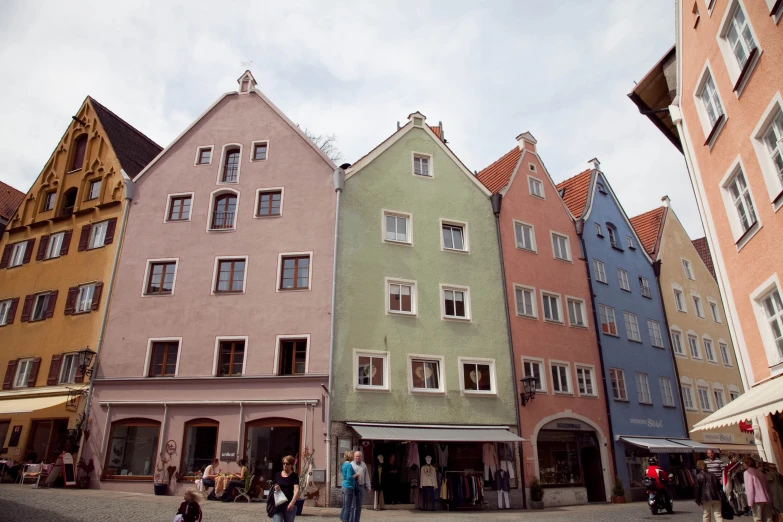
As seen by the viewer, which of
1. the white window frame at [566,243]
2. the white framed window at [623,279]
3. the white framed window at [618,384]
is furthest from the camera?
the white framed window at [623,279]

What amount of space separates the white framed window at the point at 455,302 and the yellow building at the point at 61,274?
46.1ft

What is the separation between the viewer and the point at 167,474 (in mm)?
20297

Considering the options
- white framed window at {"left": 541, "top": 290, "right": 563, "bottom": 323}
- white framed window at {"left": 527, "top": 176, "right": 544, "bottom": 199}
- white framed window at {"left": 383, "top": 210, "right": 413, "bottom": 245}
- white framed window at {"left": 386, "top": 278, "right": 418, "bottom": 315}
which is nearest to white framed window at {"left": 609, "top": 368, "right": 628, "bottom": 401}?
white framed window at {"left": 541, "top": 290, "right": 563, "bottom": 323}

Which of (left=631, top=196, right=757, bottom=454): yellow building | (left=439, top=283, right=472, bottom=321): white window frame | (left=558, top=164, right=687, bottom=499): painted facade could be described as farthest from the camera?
(left=631, top=196, right=757, bottom=454): yellow building

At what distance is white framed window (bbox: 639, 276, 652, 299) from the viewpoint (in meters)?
33.2

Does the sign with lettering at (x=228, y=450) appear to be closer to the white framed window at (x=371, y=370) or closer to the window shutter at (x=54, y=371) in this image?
the white framed window at (x=371, y=370)

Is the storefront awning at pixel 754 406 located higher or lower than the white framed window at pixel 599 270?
lower

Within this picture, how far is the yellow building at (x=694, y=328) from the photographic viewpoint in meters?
32.3

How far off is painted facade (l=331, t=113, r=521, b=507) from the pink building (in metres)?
1.11

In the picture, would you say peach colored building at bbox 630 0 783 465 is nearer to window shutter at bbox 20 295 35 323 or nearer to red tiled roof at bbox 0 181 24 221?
window shutter at bbox 20 295 35 323

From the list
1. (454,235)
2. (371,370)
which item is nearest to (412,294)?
(371,370)

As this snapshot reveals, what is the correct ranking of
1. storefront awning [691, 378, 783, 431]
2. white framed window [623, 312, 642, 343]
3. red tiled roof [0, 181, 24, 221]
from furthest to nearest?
red tiled roof [0, 181, 24, 221]
white framed window [623, 312, 642, 343]
storefront awning [691, 378, 783, 431]

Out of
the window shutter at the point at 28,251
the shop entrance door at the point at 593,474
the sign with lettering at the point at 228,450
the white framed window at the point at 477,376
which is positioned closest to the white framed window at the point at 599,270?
the shop entrance door at the point at 593,474

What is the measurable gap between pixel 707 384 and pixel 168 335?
99.1 feet
